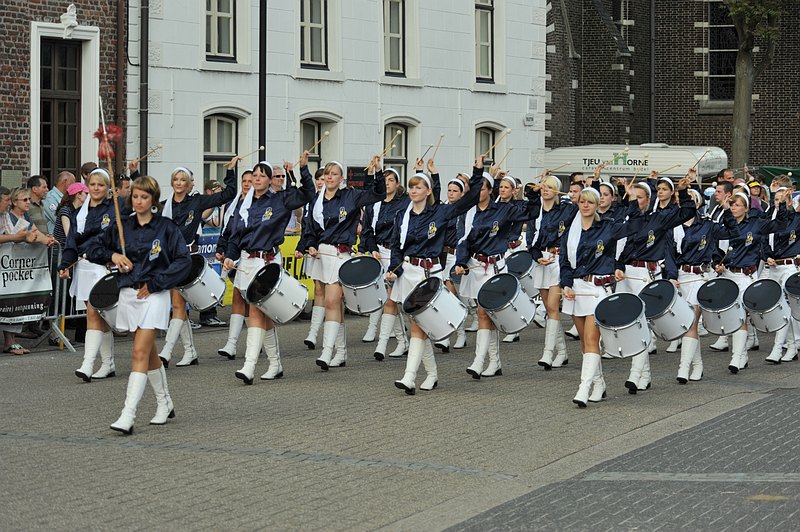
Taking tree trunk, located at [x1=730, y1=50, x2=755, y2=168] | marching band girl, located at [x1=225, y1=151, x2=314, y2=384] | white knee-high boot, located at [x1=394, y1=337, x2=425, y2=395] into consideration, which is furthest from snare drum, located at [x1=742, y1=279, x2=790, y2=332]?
tree trunk, located at [x1=730, y1=50, x2=755, y2=168]

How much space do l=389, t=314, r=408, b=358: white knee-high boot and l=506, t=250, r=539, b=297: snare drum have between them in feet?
4.45

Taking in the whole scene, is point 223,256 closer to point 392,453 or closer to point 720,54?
point 392,453

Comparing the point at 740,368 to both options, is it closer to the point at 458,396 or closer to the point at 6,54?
the point at 458,396

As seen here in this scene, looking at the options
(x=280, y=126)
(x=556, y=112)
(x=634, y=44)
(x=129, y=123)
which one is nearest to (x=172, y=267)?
(x=129, y=123)

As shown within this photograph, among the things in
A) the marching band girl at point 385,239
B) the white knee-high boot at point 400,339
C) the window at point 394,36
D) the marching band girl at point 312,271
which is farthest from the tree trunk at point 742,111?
the marching band girl at point 312,271

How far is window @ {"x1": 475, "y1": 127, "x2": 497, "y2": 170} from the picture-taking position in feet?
103

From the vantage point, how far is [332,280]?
15164 millimetres

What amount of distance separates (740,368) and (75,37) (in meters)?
11.7

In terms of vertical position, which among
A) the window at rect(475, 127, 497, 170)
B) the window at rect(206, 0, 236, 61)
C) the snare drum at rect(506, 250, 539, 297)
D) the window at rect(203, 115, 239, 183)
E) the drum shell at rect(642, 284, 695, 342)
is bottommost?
the drum shell at rect(642, 284, 695, 342)

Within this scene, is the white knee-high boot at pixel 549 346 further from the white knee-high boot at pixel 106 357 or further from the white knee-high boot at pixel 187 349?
the white knee-high boot at pixel 106 357

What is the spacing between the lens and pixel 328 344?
14820mm

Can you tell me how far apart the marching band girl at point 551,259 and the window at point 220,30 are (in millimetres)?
9887

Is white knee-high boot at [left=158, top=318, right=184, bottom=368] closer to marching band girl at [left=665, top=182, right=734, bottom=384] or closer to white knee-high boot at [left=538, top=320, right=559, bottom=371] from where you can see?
white knee-high boot at [left=538, top=320, right=559, bottom=371]

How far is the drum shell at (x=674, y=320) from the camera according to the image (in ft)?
44.1
